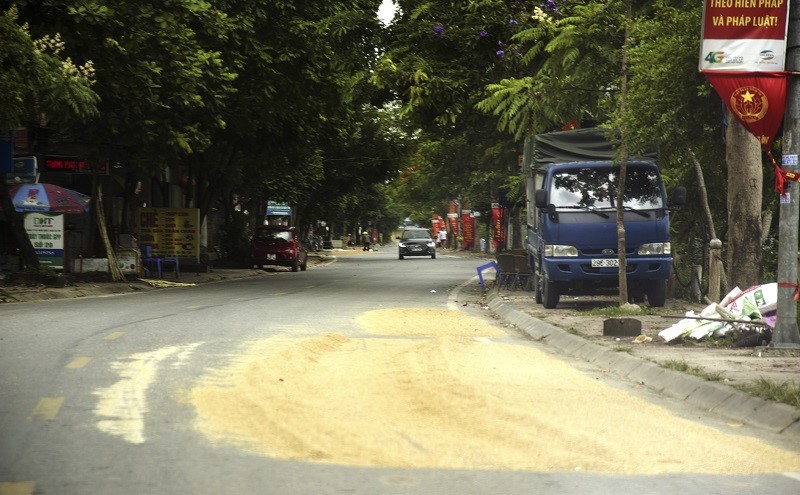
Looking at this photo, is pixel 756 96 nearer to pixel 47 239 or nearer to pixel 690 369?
pixel 690 369

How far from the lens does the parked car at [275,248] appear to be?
153 feet

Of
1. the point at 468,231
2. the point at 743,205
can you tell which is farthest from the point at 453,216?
the point at 743,205

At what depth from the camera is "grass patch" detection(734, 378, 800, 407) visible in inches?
347

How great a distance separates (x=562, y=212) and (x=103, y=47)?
35.3 ft

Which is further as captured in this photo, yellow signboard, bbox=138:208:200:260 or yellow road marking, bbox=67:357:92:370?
yellow signboard, bbox=138:208:200:260

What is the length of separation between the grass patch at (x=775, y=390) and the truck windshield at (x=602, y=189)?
36.6ft

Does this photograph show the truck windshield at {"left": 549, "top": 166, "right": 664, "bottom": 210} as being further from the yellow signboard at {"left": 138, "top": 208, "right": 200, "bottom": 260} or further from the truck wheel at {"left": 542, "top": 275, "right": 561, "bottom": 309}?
the yellow signboard at {"left": 138, "top": 208, "right": 200, "bottom": 260}

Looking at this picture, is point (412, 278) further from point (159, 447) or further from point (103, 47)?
point (159, 447)

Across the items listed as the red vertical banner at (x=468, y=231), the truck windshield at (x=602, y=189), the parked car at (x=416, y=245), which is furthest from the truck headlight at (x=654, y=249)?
the red vertical banner at (x=468, y=231)

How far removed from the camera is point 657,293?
20906mm

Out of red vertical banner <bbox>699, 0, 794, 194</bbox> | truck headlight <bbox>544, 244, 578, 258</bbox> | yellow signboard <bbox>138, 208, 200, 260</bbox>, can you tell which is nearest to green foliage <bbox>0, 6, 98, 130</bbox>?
truck headlight <bbox>544, 244, 578, 258</bbox>

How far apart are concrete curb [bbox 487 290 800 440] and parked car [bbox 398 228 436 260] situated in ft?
176

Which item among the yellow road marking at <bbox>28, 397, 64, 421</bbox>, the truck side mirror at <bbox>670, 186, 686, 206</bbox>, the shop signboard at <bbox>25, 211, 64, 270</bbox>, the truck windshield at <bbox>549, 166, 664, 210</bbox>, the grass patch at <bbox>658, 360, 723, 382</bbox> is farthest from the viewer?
the shop signboard at <bbox>25, 211, 64, 270</bbox>

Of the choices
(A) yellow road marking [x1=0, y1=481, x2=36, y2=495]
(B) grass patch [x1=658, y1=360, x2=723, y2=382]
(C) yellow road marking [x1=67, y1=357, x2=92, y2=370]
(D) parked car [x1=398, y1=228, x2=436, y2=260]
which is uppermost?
(B) grass patch [x1=658, y1=360, x2=723, y2=382]
